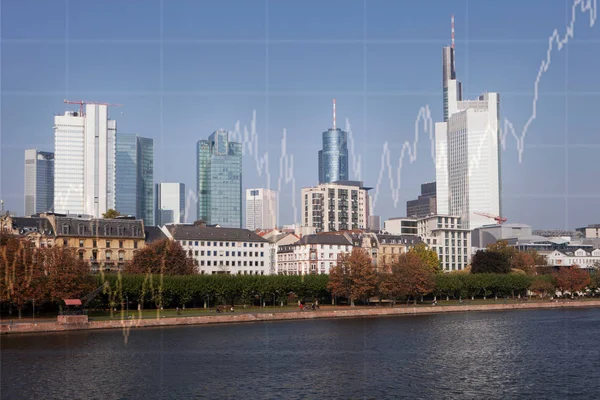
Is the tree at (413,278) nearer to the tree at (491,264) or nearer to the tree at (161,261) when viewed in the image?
the tree at (161,261)

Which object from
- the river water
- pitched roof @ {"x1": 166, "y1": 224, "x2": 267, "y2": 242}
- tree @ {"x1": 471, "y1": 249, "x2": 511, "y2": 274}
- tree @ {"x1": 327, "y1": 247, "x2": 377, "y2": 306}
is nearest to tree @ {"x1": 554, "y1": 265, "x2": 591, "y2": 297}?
tree @ {"x1": 471, "y1": 249, "x2": 511, "y2": 274}

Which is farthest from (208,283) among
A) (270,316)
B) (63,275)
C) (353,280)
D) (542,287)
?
(542,287)

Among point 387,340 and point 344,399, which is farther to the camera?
point 387,340

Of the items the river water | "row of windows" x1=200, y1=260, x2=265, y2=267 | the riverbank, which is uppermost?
"row of windows" x1=200, y1=260, x2=265, y2=267

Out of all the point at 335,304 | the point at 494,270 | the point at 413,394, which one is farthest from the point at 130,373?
the point at 494,270

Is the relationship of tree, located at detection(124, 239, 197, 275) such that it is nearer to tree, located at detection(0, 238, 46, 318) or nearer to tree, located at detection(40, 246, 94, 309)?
Answer: tree, located at detection(40, 246, 94, 309)

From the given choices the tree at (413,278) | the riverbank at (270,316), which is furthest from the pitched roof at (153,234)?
the riverbank at (270,316)

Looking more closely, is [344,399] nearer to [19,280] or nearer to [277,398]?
[277,398]

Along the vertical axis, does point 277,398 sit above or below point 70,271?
below
